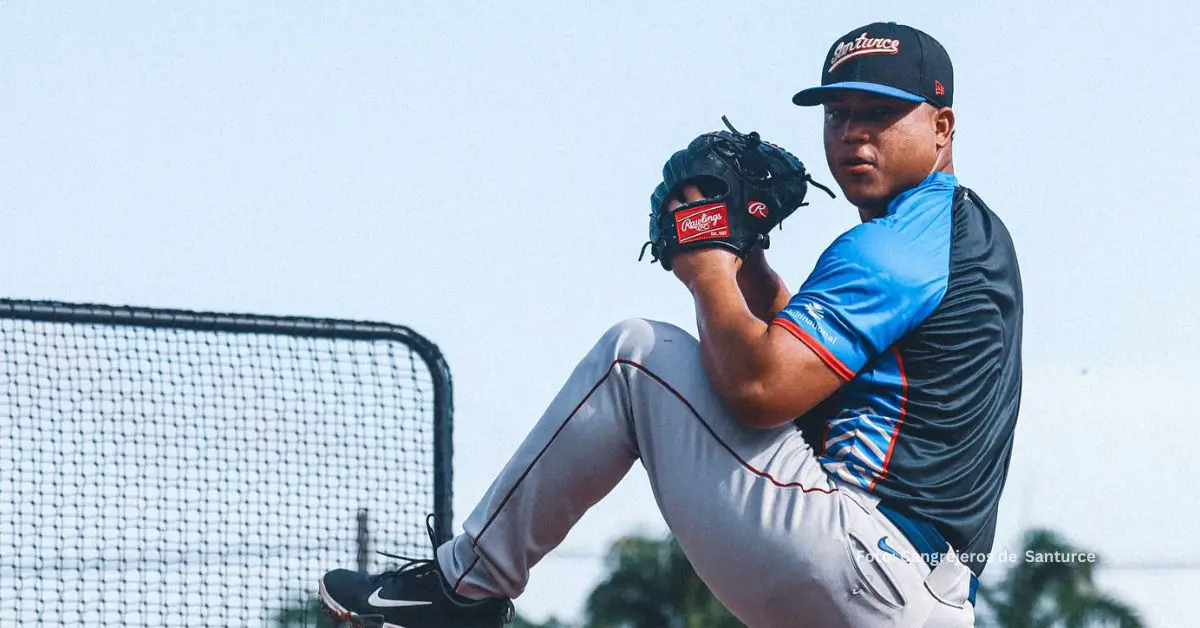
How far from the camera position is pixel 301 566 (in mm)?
6355

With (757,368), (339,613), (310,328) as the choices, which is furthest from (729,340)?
(310,328)

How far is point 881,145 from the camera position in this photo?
15.5 ft

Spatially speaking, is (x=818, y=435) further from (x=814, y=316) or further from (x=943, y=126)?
(x=943, y=126)

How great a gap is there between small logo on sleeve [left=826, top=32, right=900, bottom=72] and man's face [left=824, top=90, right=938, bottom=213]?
11cm

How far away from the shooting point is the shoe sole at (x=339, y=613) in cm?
484

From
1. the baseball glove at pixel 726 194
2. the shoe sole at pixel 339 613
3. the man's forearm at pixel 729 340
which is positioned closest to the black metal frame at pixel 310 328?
the shoe sole at pixel 339 613

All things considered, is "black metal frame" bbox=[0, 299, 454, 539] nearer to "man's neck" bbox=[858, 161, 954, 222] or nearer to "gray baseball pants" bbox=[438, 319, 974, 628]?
"gray baseball pants" bbox=[438, 319, 974, 628]

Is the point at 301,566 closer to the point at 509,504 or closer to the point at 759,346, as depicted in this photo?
the point at 509,504

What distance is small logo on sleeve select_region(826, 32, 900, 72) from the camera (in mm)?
4762

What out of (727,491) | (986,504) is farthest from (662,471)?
(986,504)

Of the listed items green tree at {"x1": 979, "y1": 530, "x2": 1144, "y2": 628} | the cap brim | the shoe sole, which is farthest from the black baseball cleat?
green tree at {"x1": 979, "y1": 530, "x2": 1144, "y2": 628}

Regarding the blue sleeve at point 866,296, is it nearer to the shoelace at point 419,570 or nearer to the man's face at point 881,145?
the man's face at point 881,145

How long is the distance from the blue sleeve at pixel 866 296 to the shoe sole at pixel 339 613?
151 cm

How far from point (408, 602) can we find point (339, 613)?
28cm
